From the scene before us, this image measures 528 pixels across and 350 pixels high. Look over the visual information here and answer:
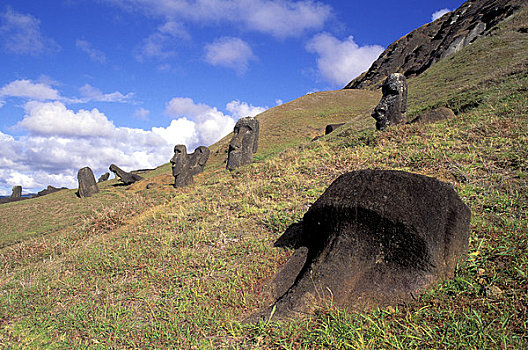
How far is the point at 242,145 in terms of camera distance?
1688 centimetres

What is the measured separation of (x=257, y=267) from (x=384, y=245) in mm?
1992

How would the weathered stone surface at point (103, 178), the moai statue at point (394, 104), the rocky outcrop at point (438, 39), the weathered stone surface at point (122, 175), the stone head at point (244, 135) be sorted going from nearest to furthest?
the moai statue at point (394, 104) → the stone head at point (244, 135) → the weathered stone surface at point (122, 175) → the weathered stone surface at point (103, 178) → the rocky outcrop at point (438, 39)

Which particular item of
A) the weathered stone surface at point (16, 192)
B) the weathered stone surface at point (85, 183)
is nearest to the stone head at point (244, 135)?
the weathered stone surface at point (85, 183)

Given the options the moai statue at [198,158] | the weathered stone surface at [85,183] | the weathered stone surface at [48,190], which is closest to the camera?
the weathered stone surface at [85,183]

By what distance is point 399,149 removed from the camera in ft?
30.1

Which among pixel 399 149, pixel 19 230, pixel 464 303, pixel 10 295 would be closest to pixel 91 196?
pixel 19 230

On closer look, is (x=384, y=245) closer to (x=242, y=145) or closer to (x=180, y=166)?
(x=242, y=145)

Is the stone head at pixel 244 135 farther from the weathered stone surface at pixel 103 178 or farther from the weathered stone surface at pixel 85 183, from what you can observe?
the weathered stone surface at pixel 103 178

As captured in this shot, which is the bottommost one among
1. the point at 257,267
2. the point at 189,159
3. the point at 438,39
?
the point at 257,267

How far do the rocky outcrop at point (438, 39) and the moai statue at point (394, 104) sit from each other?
32.4 m

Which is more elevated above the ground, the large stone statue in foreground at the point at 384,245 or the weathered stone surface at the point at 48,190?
the weathered stone surface at the point at 48,190

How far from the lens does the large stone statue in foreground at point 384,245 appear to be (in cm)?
318

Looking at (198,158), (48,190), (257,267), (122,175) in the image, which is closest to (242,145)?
(198,158)

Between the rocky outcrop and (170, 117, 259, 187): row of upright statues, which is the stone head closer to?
(170, 117, 259, 187): row of upright statues
